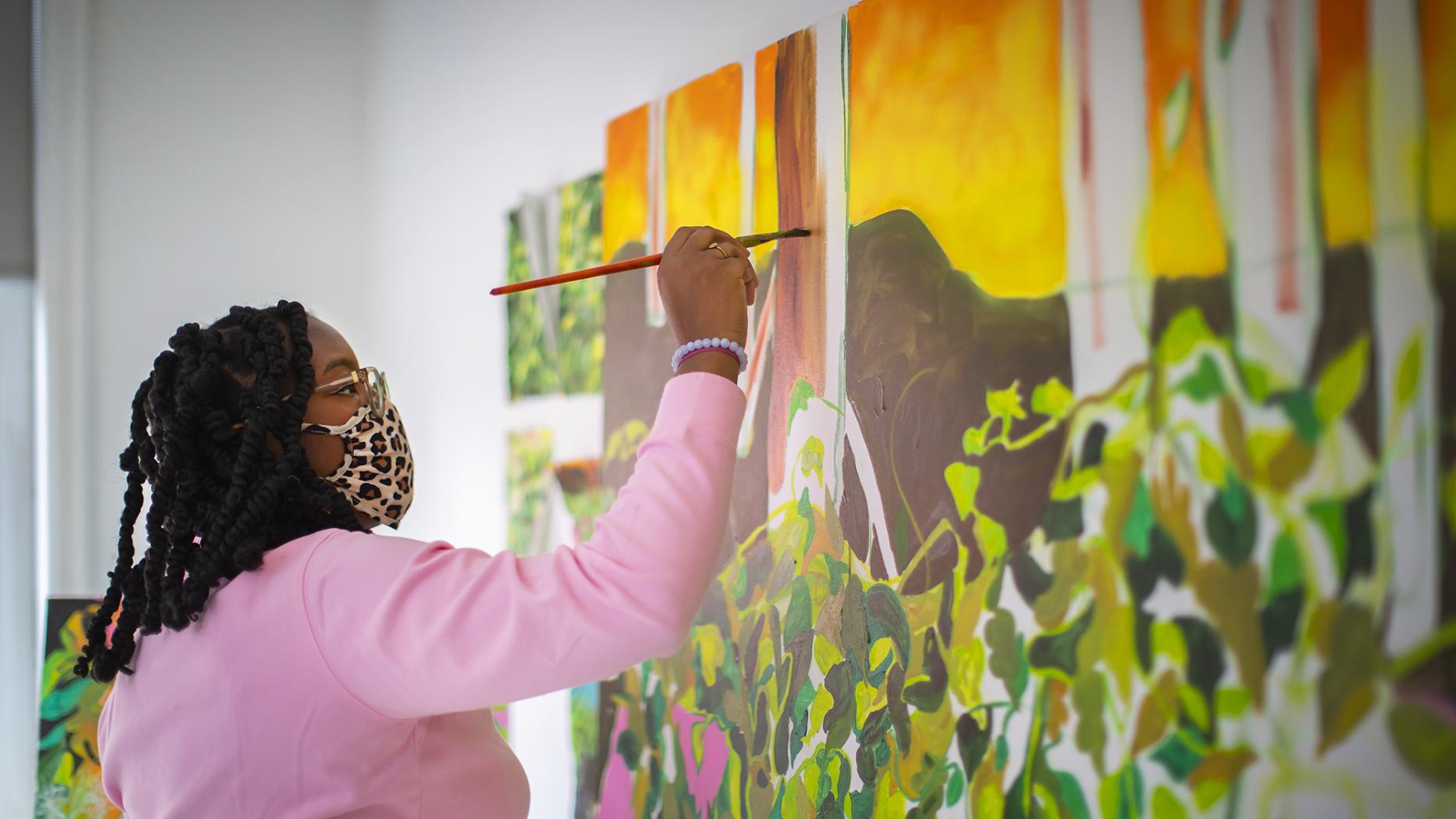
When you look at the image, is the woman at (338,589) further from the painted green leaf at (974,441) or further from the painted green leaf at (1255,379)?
the painted green leaf at (1255,379)

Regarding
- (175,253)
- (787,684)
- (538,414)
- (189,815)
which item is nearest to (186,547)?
Result: (189,815)

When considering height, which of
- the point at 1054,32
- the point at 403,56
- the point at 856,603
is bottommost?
the point at 856,603

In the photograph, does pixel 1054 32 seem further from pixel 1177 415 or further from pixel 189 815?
pixel 189 815

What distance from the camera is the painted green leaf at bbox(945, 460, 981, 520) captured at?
3.58ft

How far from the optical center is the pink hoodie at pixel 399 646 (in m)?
0.92

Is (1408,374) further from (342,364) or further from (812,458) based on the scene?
(342,364)

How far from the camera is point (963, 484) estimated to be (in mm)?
1103

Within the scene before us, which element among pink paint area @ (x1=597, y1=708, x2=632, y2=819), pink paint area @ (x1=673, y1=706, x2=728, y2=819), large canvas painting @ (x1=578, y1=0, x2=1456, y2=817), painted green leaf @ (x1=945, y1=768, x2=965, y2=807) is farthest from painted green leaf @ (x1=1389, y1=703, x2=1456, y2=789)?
pink paint area @ (x1=597, y1=708, x2=632, y2=819)

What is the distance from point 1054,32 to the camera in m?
1.03

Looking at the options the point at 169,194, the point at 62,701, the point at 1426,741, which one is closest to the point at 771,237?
the point at 1426,741

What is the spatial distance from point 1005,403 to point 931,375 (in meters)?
0.10

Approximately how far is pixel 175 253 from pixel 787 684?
182 cm

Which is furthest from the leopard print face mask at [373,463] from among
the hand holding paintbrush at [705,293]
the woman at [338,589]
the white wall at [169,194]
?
the white wall at [169,194]

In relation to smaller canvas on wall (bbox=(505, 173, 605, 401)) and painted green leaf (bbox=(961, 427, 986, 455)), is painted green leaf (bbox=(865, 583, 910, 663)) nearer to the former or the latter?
painted green leaf (bbox=(961, 427, 986, 455))
